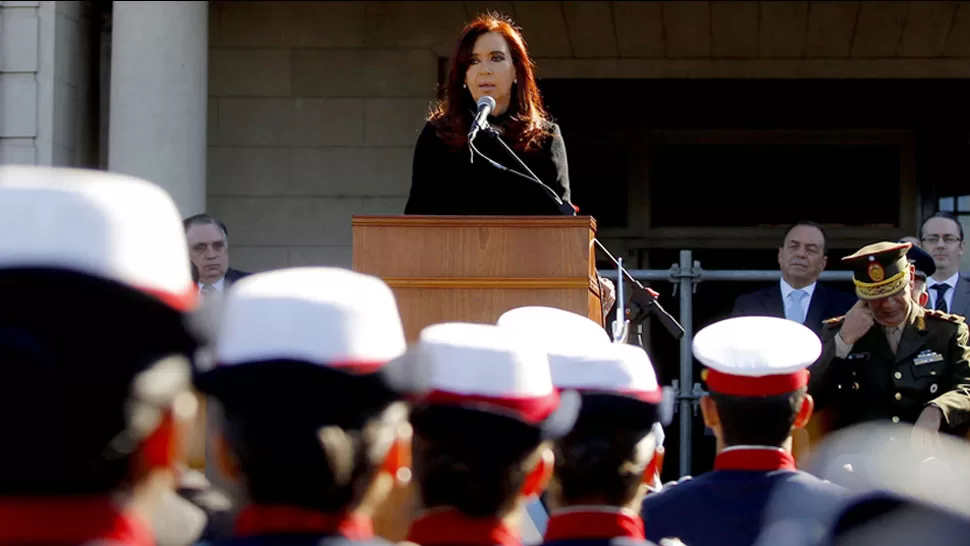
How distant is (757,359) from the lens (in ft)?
11.5

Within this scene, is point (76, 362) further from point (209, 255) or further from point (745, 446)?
point (209, 255)

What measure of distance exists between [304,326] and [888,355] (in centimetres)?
437

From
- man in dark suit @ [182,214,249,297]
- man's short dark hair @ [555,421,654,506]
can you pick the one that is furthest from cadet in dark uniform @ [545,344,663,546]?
man in dark suit @ [182,214,249,297]

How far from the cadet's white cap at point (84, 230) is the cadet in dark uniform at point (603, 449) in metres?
1.08

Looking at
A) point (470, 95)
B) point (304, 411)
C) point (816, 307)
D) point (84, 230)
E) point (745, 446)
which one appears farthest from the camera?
point (816, 307)

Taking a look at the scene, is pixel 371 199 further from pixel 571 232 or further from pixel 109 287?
pixel 109 287

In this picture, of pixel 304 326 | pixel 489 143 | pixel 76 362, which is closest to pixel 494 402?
pixel 304 326

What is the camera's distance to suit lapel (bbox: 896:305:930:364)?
6199 millimetres

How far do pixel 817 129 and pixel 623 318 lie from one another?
7263 mm

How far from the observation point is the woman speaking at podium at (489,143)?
5.51m

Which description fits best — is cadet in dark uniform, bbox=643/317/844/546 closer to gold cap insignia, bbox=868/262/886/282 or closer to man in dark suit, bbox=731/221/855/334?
gold cap insignia, bbox=868/262/886/282

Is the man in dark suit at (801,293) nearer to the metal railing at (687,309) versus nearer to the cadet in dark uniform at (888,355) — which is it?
the metal railing at (687,309)

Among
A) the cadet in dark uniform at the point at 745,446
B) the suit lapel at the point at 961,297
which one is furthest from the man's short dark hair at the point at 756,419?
→ the suit lapel at the point at 961,297

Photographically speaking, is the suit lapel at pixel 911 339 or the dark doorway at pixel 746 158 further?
the dark doorway at pixel 746 158
